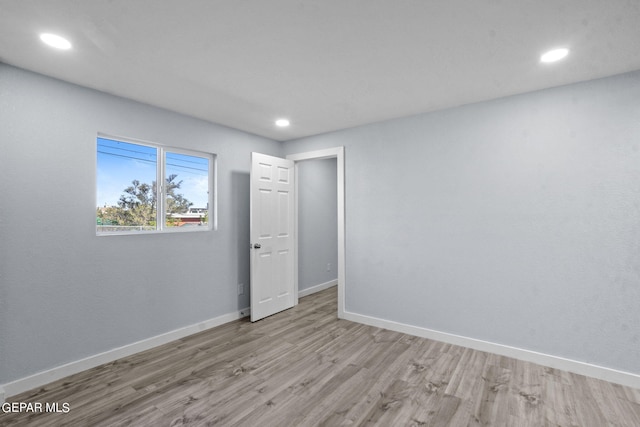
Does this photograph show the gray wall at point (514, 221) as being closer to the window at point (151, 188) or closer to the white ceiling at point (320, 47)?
the white ceiling at point (320, 47)

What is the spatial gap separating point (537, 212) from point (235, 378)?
116 inches

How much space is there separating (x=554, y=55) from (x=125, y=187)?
12.4ft

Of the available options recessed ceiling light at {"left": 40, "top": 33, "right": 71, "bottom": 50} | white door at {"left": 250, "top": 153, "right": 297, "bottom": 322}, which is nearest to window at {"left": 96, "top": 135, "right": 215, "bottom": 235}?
white door at {"left": 250, "top": 153, "right": 297, "bottom": 322}

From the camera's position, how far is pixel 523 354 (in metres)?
2.69

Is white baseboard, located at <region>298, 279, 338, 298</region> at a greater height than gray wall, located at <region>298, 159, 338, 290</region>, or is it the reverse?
gray wall, located at <region>298, 159, 338, 290</region>

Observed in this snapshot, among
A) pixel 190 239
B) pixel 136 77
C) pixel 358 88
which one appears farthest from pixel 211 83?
pixel 190 239

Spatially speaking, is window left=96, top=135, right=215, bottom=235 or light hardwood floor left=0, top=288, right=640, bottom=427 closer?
light hardwood floor left=0, top=288, right=640, bottom=427

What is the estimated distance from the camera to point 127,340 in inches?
110

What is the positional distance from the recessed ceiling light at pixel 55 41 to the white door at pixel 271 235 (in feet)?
6.49

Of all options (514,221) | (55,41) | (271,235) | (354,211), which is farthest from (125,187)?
(514,221)

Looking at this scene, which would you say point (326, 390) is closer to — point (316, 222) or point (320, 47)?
point (320, 47)

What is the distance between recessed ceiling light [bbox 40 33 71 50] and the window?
0.97 m

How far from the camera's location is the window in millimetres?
2832

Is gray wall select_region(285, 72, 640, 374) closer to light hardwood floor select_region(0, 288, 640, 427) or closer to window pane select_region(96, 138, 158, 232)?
light hardwood floor select_region(0, 288, 640, 427)
